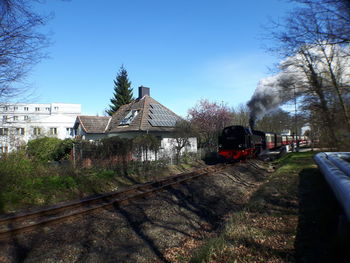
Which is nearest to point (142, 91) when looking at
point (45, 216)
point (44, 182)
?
point (44, 182)

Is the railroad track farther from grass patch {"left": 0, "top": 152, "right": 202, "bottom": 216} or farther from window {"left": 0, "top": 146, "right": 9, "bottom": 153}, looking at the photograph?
window {"left": 0, "top": 146, "right": 9, "bottom": 153}

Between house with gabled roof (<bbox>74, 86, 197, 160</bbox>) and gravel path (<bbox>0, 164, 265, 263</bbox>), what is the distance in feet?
35.1

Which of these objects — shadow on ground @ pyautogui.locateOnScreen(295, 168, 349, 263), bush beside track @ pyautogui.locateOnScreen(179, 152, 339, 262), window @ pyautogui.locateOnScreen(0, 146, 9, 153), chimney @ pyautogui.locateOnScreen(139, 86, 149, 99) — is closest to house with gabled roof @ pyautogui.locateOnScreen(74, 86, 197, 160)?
chimney @ pyautogui.locateOnScreen(139, 86, 149, 99)

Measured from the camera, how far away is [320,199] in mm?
8094

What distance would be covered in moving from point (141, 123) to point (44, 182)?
15451mm

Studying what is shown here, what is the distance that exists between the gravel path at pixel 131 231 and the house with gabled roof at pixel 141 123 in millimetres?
10686

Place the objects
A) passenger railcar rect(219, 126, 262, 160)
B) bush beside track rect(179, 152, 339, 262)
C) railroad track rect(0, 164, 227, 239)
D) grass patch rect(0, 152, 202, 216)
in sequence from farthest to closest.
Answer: passenger railcar rect(219, 126, 262, 160), grass patch rect(0, 152, 202, 216), railroad track rect(0, 164, 227, 239), bush beside track rect(179, 152, 339, 262)

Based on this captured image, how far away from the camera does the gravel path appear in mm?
5430

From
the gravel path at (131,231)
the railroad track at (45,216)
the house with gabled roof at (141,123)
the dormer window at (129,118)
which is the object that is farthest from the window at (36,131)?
the gravel path at (131,231)

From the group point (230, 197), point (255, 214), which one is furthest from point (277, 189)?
point (255, 214)

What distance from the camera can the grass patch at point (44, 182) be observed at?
9.42 m

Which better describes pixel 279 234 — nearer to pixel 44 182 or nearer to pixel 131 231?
pixel 131 231

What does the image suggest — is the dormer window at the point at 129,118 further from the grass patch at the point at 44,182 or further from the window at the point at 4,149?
the window at the point at 4,149

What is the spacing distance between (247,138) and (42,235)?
18153 millimetres
